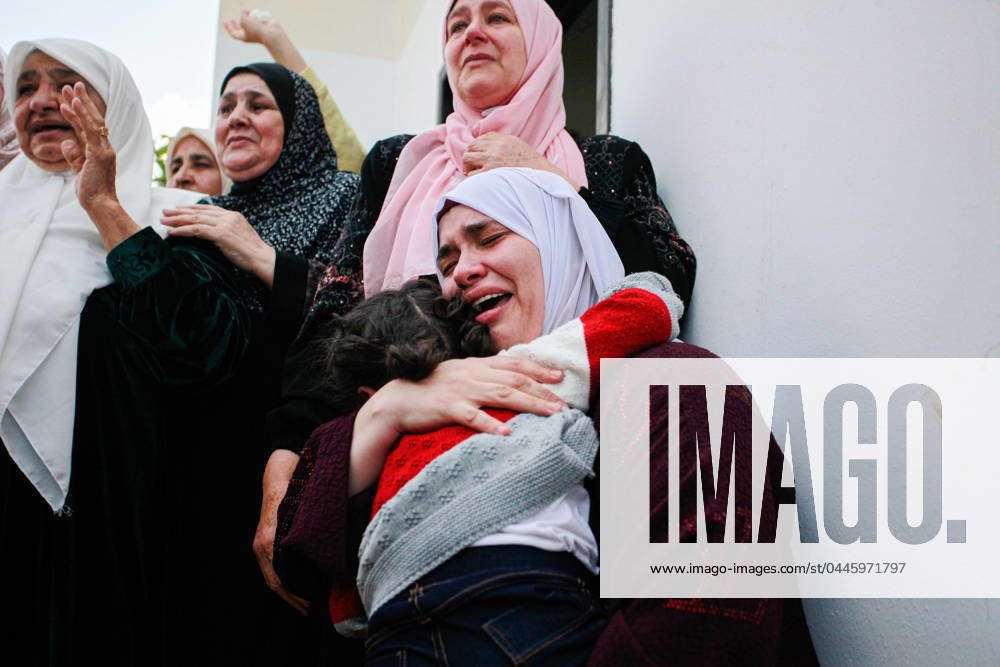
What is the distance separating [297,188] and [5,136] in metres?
1.09

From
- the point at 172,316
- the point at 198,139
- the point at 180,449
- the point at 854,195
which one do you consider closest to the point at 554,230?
the point at 854,195

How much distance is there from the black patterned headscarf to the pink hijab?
314 millimetres

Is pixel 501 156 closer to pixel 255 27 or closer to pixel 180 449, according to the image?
pixel 180 449

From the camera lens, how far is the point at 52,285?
1870 millimetres

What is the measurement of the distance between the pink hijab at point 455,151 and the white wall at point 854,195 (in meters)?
0.39

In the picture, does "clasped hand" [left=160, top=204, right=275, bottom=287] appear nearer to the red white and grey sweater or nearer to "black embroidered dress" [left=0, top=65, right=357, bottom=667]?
"black embroidered dress" [left=0, top=65, right=357, bottom=667]

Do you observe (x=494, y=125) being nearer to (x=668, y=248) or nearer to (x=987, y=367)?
(x=668, y=248)

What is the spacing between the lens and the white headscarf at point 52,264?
1.74 m

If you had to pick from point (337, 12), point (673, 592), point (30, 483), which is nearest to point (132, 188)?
point (30, 483)

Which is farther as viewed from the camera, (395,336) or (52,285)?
(52,285)

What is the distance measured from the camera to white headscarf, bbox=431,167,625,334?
59.0 inches

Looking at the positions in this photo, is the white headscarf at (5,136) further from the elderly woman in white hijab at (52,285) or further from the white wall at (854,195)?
the white wall at (854,195)

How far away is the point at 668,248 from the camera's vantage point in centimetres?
173

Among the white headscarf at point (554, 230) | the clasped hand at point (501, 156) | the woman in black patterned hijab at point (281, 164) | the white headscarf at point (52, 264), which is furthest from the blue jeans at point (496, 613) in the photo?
the woman in black patterned hijab at point (281, 164)
